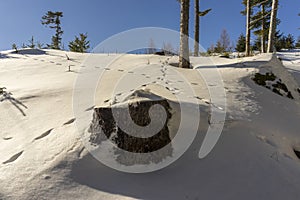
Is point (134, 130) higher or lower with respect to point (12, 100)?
lower

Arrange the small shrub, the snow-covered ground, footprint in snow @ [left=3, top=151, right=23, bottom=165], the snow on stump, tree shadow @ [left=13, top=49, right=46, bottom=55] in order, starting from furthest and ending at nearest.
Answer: tree shadow @ [left=13, top=49, right=46, bottom=55], the small shrub, the snow on stump, footprint in snow @ [left=3, top=151, right=23, bottom=165], the snow-covered ground

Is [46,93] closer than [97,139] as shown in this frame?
No

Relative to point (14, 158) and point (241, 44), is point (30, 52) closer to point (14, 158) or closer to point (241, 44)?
point (14, 158)

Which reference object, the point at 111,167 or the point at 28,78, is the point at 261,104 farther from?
the point at 28,78

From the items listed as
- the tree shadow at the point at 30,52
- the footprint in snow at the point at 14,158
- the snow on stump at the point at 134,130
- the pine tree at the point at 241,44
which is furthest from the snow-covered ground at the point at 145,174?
the pine tree at the point at 241,44

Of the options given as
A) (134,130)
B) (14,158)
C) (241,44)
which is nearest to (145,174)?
(134,130)

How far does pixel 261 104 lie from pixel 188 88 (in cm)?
175

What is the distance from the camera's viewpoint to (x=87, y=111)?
11.2 feet

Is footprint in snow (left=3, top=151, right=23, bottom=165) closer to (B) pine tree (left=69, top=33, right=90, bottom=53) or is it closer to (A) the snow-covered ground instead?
(A) the snow-covered ground

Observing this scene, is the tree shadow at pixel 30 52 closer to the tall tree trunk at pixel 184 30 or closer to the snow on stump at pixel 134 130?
the tall tree trunk at pixel 184 30

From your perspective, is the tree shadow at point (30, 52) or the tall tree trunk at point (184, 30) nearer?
the tall tree trunk at point (184, 30)

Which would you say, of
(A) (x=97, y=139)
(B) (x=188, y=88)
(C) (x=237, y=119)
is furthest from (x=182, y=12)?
(A) (x=97, y=139)

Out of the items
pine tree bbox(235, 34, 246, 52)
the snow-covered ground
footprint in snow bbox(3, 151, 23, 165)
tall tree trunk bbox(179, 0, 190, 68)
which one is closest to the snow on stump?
the snow-covered ground

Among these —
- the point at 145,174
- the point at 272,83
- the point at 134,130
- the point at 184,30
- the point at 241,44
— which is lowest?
the point at 145,174
